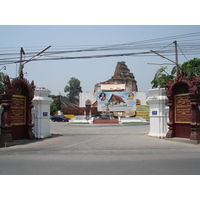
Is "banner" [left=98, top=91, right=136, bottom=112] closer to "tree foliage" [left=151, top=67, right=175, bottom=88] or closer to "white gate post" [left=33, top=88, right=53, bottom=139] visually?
"tree foliage" [left=151, top=67, right=175, bottom=88]

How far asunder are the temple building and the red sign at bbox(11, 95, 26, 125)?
35.9 meters

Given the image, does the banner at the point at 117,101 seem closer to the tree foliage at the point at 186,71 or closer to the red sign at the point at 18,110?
the tree foliage at the point at 186,71

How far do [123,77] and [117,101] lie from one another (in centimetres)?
1929

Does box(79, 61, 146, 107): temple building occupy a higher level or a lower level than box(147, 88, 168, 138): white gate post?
higher

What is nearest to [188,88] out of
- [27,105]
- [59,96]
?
[27,105]

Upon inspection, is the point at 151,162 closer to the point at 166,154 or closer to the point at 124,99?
the point at 166,154

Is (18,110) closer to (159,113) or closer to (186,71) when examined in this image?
(159,113)

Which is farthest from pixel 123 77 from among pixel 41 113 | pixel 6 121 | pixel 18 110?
pixel 6 121

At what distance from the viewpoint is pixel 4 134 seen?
11359 millimetres

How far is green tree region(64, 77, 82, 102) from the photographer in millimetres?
69475

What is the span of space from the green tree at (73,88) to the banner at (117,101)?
27854 millimetres

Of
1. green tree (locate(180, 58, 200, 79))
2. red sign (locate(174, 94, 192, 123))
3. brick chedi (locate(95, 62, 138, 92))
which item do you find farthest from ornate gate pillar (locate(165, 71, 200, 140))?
brick chedi (locate(95, 62, 138, 92))

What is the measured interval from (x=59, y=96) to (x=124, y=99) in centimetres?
2477

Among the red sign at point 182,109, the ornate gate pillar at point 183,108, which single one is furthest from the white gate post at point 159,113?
the red sign at point 182,109
